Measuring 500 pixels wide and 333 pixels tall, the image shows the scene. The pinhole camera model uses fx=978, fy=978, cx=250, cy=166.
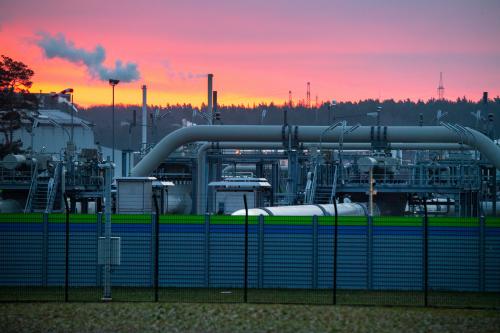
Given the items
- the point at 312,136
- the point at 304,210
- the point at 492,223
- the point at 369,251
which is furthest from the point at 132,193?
the point at 492,223

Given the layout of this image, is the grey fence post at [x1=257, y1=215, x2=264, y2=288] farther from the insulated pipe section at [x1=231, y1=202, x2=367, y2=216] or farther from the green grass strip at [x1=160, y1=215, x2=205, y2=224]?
the insulated pipe section at [x1=231, y1=202, x2=367, y2=216]

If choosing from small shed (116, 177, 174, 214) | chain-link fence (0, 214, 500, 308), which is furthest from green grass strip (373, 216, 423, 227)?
small shed (116, 177, 174, 214)

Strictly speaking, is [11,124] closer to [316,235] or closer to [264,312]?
[316,235]

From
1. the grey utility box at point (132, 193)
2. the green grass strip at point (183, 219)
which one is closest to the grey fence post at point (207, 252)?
the green grass strip at point (183, 219)

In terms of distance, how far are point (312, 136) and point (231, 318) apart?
35.3m

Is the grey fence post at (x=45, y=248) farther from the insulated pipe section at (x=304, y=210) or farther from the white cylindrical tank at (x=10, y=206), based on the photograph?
the white cylindrical tank at (x=10, y=206)

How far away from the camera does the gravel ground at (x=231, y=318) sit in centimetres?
2130

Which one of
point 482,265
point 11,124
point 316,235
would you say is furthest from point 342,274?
point 11,124

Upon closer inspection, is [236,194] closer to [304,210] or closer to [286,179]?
[286,179]

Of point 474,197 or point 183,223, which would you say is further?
point 474,197

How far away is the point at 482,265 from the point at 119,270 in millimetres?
11309

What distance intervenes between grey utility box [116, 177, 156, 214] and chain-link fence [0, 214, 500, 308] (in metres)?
14.5

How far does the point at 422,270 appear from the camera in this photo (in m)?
29.7

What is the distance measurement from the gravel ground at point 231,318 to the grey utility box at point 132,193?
20732mm
